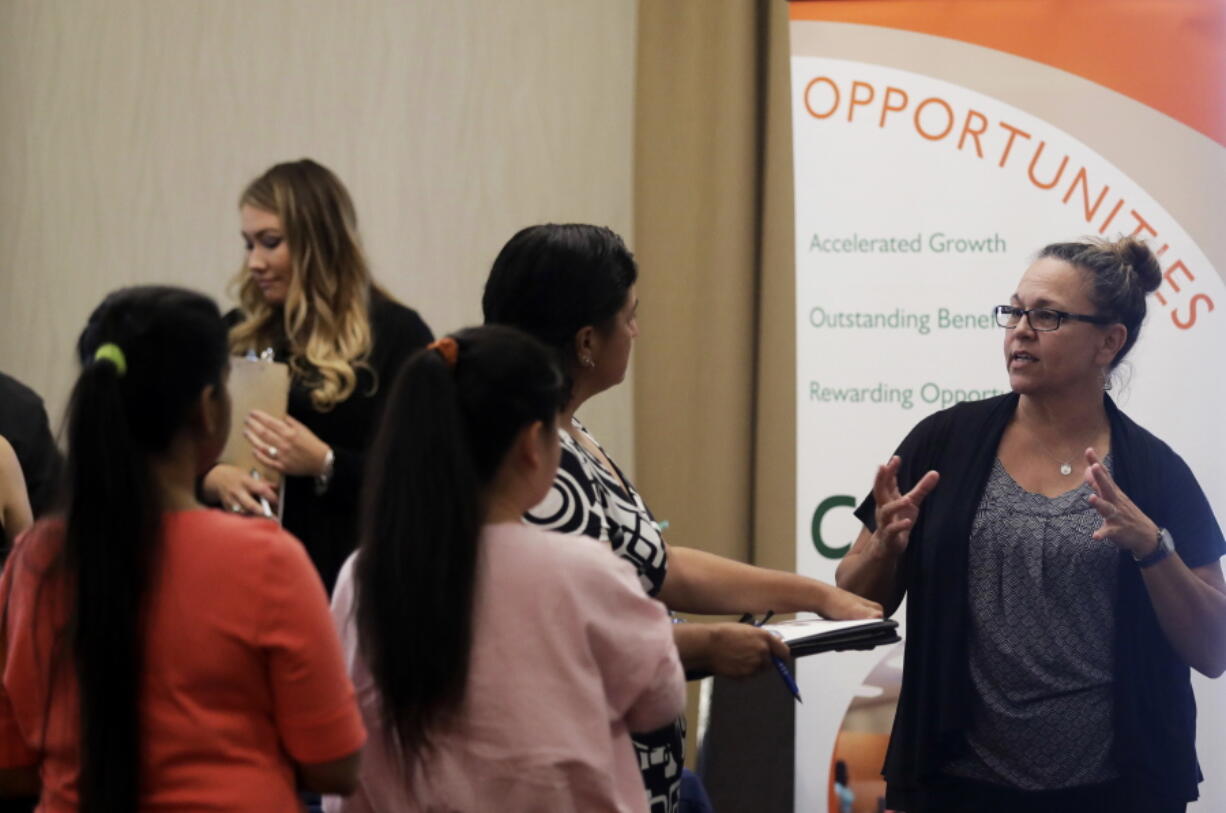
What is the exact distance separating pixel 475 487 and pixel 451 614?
0.46 feet

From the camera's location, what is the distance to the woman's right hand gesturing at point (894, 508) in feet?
7.66

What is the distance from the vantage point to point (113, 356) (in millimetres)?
1450

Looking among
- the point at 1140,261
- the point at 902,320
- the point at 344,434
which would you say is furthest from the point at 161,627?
the point at 902,320

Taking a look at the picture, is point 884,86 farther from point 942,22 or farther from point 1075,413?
point 1075,413

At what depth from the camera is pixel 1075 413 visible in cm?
243

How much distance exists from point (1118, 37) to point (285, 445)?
2.33 metres

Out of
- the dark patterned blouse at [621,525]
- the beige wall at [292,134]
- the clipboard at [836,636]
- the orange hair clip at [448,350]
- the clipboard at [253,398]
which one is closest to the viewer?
the orange hair clip at [448,350]

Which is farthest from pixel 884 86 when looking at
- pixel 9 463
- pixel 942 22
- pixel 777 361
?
pixel 9 463

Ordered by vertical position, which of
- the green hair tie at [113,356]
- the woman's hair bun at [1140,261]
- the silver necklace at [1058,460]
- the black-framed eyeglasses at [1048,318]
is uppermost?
the woman's hair bun at [1140,261]

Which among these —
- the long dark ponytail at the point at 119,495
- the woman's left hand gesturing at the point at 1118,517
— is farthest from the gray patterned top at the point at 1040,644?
the long dark ponytail at the point at 119,495

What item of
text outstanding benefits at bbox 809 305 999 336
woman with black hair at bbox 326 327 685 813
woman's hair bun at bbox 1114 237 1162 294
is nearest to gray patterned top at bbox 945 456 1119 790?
woman's hair bun at bbox 1114 237 1162 294

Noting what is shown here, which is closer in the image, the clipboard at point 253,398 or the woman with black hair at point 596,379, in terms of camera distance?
the woman with black hair at point 596,379

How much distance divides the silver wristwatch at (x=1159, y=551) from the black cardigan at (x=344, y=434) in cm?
131

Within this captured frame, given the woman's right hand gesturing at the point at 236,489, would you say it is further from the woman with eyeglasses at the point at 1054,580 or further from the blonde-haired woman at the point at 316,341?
the woman with eyeglasses at the point at 1054,580
